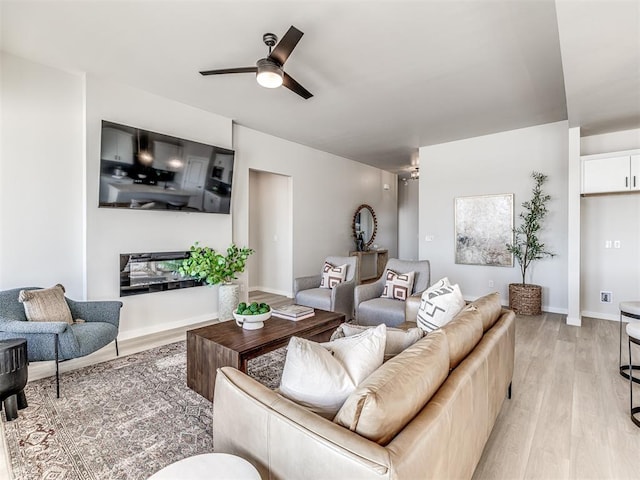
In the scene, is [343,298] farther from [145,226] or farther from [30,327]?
[30,327]

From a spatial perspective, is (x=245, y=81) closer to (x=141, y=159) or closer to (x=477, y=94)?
(x=141, y=159)

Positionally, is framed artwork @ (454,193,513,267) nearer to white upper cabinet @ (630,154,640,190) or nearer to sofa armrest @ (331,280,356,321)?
white upper cabinet @ (630,154,640,190)

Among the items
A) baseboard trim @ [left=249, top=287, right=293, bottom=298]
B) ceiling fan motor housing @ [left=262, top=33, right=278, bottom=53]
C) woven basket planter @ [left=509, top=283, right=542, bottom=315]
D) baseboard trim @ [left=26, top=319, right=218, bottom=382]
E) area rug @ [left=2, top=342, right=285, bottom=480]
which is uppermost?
ceiling fan motor housing @ [left=262, top=33, right=278, bottom=53]

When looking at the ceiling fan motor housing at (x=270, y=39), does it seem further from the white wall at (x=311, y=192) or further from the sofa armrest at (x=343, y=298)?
the sofa armrest at (x=343, y=298)

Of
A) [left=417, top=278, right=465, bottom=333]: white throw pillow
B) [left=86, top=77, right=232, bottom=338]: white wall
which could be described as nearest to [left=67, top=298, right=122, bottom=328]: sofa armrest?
[left=86, top=77, right=232, bottom=338]: white wall

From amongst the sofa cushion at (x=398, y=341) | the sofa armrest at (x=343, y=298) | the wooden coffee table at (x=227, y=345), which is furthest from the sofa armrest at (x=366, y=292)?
the sofa cushion at (x=398, y=341)

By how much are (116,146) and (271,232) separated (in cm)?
337

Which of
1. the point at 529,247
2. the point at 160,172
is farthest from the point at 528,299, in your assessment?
the point at 160,172

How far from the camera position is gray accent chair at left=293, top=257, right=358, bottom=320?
3.88m

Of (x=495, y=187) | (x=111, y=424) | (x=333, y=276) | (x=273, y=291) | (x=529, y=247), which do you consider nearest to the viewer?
(x=111, y=424)

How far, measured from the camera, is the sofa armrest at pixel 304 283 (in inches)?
167

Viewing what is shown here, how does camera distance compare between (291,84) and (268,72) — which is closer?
(268,72)

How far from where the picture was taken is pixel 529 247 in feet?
15.7

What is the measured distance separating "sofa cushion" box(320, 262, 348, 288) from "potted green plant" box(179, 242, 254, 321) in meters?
1.09
